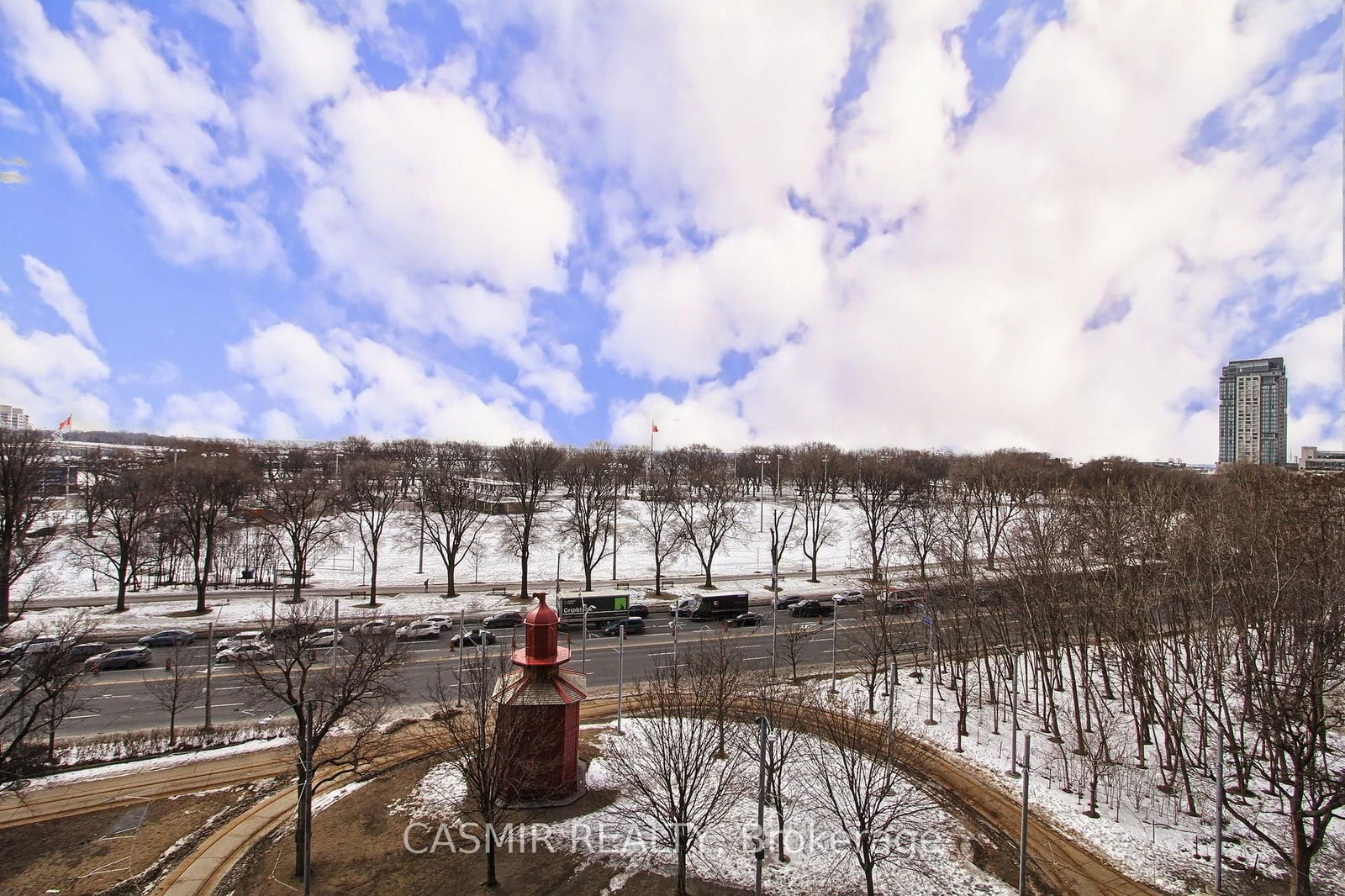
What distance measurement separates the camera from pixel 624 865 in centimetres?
1766

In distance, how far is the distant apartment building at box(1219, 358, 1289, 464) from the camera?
187 meters

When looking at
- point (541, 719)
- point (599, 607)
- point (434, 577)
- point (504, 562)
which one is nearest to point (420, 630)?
point (599, 607)

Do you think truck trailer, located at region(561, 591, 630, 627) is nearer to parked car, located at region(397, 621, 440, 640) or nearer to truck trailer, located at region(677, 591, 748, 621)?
truck trailer, located at region(677, 591, 748, 621)

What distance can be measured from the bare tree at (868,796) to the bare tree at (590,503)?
106 feet

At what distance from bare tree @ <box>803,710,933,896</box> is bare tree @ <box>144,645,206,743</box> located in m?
24.7

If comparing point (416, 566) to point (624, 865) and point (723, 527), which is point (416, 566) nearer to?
point (723, 527)

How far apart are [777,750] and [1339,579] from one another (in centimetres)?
1799

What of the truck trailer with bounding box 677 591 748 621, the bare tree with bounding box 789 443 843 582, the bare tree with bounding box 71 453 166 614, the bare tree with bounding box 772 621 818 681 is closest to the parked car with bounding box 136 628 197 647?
the bare tree with bounding box 71 453 166 614

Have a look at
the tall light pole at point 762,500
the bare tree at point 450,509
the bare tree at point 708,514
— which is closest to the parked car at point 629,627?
the bare tree at point 708,514

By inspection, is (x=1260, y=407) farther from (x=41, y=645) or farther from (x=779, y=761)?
(x=41, y=645)

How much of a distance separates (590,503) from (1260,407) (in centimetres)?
23405

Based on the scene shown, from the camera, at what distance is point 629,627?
142 ft

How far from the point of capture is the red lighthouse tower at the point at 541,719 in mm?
20031

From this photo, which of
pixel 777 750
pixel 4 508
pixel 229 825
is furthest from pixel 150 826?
pixel 4 508
